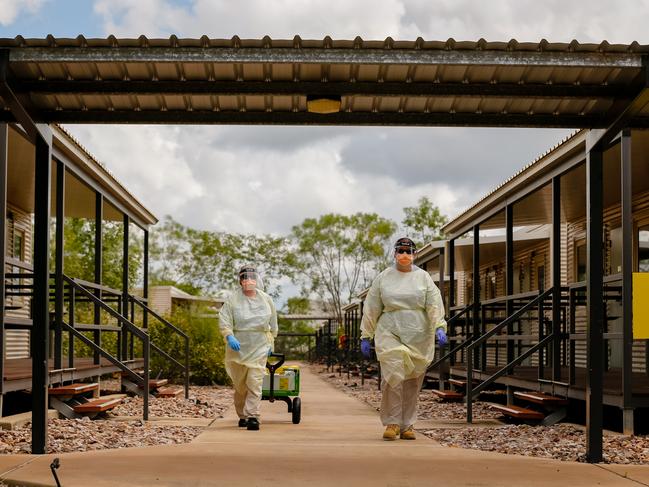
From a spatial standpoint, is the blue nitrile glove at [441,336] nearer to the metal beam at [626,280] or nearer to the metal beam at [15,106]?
the metal beam at [626,280]

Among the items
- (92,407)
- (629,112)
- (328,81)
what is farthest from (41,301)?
(629,112)

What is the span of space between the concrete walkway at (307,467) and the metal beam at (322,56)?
2.72 m

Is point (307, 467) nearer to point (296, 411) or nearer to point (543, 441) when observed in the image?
point (543, 441)

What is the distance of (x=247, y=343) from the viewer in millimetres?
10188

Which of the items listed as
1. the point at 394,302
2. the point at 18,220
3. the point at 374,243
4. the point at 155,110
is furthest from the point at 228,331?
the point at 374,243

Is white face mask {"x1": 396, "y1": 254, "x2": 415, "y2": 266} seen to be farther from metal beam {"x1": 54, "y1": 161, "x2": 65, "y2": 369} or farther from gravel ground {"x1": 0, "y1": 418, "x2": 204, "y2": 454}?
metal beam {"x1": 54, "y1": 161, "x2": 65, "y2": 369}

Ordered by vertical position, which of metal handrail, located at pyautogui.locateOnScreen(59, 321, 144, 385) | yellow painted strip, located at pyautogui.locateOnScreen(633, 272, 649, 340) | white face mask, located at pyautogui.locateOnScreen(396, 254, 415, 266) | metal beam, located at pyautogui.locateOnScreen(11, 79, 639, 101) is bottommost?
metal handrail, located at pyautogui.locateOnScreen(59, 321, 144, 385)

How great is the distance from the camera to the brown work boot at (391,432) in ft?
29.4

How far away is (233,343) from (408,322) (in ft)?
6.33

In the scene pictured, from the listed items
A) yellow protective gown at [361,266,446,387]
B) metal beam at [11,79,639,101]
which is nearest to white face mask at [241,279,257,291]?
yellow protective gown at [361,266,446,387]

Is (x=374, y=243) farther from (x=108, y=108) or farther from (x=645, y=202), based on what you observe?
(x=108, y=108)

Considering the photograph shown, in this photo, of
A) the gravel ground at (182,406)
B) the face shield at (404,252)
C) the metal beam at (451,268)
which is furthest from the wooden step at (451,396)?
the face shield at (404,252)

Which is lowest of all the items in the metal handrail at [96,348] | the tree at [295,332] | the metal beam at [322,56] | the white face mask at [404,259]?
the tree at [295,332]

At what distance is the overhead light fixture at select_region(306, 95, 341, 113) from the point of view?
7246mm
